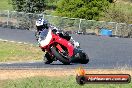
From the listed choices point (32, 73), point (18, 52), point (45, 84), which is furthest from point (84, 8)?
point (45, 84)

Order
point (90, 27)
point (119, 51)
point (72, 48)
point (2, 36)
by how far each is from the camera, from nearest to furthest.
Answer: point (72, 48), point (119, 51), point (2, 36), point (90, 27)

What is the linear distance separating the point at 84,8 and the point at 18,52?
23554 mm

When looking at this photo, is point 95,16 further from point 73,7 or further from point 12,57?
point 12,57

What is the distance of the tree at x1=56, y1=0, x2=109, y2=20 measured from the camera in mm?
50294

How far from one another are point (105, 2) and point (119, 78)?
153ft

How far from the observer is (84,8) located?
50375mm

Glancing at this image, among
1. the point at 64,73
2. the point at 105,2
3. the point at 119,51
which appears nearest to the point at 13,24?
the point at 105,2

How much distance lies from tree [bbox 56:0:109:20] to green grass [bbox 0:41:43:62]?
60.7 ft

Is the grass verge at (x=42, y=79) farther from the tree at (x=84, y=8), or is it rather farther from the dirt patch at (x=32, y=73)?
the tree at (x=84, y=8)

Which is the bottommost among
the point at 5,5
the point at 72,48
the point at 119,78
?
the point at 5,5

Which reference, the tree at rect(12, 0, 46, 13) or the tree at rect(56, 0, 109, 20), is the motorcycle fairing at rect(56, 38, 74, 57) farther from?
the tree at rect(12, 0, 46, 13)

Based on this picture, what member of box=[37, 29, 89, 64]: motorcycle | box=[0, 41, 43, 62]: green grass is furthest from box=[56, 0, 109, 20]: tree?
box=[37, 29, 89, 64]: motorcycle

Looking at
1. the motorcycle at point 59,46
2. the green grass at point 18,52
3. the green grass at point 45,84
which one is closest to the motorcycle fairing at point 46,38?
the motorcycle at point 59,46

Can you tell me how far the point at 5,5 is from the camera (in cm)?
8025
